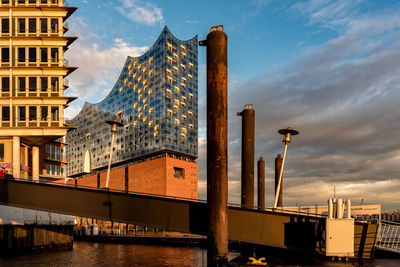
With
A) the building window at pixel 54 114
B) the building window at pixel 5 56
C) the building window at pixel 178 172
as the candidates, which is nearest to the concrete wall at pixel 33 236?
the building window at pixel 54 114

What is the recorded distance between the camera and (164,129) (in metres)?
143

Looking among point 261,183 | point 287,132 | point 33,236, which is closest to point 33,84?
point 33,236

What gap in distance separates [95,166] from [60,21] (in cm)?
13280

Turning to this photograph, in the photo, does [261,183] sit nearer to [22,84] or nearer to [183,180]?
[22,84]

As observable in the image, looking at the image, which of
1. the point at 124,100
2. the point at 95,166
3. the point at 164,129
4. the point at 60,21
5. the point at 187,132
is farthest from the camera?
the point at 95,166

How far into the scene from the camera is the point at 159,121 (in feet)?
477

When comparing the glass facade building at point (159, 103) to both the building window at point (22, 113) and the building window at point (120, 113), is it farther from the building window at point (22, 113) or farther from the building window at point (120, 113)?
the building window at point (22, 113)

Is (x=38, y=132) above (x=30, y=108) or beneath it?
beneath

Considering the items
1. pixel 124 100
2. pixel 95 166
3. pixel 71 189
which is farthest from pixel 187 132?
pixel 71 189

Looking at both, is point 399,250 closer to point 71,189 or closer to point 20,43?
point 71,189

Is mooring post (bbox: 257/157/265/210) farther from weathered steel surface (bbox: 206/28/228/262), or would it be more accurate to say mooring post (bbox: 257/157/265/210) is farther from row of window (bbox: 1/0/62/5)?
row of window (bbox: 1/0/62/5)

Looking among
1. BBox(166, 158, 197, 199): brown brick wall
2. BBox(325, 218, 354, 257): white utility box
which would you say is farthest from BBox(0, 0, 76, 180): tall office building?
BBox(166, 158, 197, 199): brown brick wall

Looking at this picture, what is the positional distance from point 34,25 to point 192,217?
41796 millimetres

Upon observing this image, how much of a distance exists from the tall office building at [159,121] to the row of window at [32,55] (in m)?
84.0
